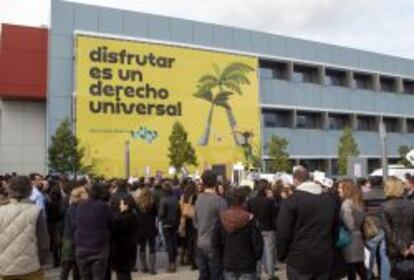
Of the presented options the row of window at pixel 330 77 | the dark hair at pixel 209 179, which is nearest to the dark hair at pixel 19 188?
the dark hair at pixel 209 179

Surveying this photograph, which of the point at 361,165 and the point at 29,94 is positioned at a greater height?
the point at 29,94

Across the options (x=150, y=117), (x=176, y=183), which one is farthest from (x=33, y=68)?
(x=176, y=183)

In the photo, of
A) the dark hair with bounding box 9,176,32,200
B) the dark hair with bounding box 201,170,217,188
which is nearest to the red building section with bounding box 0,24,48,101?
the dark hair with bounding box 201,170,217,188

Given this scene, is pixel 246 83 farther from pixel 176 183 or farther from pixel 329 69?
pixel 176 183

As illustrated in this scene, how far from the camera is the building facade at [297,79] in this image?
42.5 m

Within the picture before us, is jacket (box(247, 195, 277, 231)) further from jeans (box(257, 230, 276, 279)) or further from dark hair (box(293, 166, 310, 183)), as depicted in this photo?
dark hair (box(293, 166, 310, 183))

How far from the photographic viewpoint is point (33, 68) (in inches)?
1661

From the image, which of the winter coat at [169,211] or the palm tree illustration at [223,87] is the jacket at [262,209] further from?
the palm tree illustration at [223,87]

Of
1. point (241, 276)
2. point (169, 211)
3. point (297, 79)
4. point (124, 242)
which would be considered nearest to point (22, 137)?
point (297, 79)

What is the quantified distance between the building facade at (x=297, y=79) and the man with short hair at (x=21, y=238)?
34915 mm

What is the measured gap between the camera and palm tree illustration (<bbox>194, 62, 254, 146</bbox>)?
4888 centimetres

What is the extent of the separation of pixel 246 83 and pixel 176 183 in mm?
33884

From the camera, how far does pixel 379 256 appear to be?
11086 millimetres

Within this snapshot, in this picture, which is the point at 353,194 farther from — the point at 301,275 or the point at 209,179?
the point at 301,275
